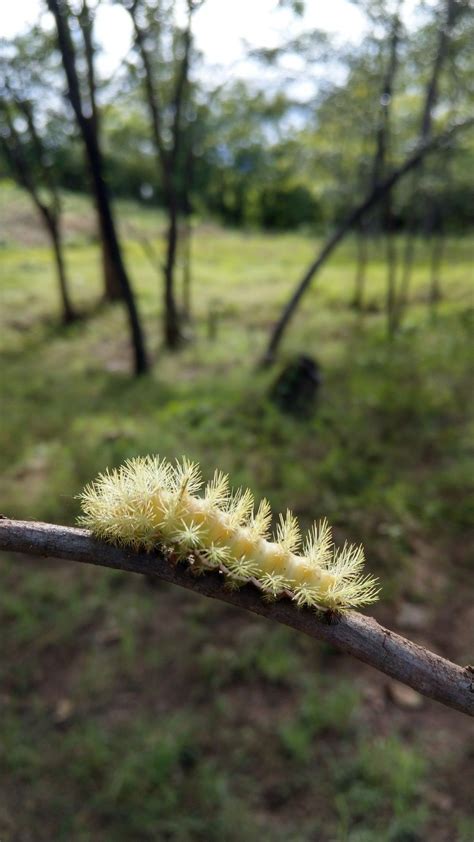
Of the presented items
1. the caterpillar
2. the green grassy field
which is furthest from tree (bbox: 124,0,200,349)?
the caterpillar

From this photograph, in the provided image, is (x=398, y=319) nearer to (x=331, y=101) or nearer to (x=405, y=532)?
(x=331, y=101)

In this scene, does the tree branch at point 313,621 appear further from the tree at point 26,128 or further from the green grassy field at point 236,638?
the tree at point 26,128

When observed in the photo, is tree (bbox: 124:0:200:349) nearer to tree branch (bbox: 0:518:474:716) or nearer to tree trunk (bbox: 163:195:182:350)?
tree trunk (bbox: 163:195:182:350)

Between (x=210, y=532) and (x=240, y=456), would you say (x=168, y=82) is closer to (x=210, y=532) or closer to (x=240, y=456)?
(x=240, y=456)

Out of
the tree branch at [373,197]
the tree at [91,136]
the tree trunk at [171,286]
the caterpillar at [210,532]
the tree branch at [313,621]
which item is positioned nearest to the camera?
the tree branch at [313,621]

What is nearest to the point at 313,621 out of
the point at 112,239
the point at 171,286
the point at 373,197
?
the point at 112,239

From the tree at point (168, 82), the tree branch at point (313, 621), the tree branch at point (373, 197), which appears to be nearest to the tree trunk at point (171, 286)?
the tree at point (168, 82)
